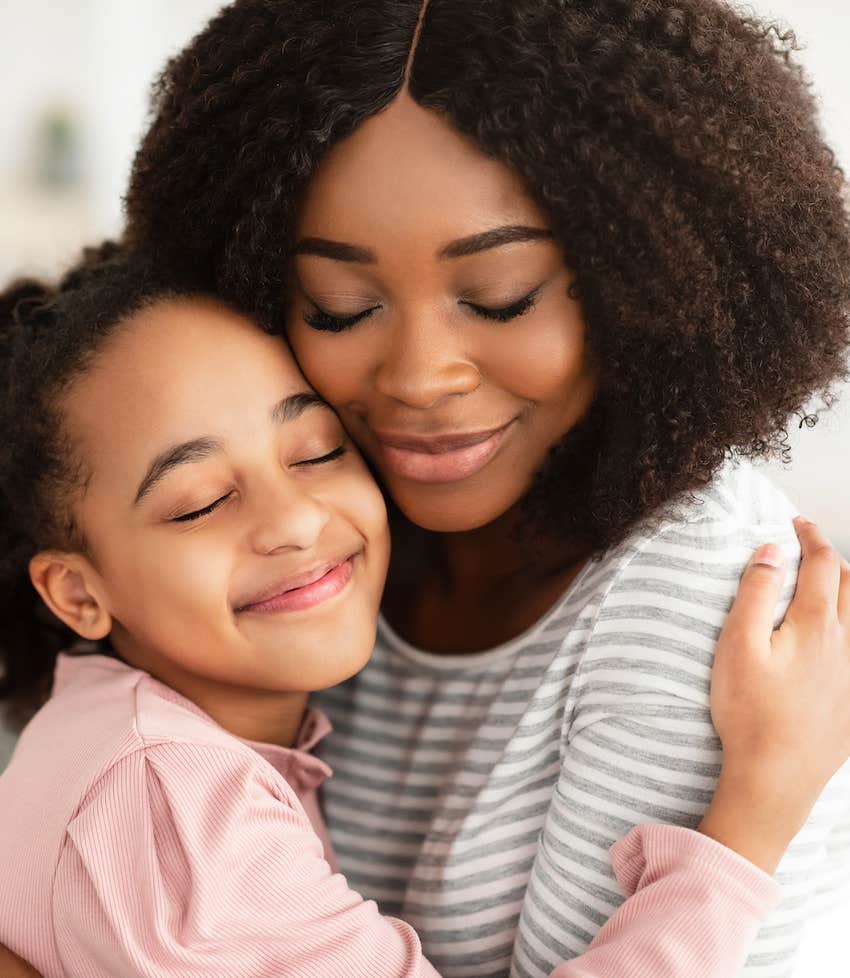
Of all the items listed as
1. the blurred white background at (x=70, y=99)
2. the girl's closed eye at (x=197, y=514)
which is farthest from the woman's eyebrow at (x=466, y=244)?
the blurred white background at (x=70, y=99)

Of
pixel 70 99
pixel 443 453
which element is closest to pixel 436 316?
pixel 443 453

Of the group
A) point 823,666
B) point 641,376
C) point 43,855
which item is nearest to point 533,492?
point 641,376

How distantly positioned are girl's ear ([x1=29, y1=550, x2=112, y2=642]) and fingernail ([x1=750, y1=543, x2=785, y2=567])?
651mm

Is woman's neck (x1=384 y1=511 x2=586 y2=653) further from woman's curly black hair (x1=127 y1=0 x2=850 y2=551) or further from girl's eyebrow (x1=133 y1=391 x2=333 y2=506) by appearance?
girl's eyebrow (x1=133 y1=391 x2=333 y2=506)

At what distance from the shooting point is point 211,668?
4.00 feet

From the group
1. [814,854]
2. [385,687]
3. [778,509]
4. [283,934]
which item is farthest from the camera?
[385,687]

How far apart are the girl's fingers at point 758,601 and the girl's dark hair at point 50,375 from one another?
62 centimetres

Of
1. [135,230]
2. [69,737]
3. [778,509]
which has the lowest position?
[69,737]

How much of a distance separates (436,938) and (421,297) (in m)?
0.62

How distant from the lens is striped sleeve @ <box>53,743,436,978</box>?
989 millimetres

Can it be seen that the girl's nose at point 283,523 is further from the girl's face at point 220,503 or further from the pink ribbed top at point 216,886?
the pink ribbed top at point 216,886

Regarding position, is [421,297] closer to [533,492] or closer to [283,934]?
[533,492]

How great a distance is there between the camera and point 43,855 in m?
1.07

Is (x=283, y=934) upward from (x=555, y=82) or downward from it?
downward
